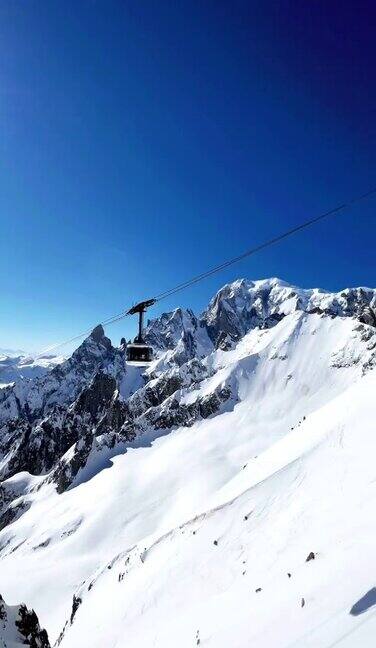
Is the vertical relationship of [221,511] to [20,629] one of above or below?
above

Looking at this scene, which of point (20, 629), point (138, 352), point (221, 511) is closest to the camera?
point (138, 352)

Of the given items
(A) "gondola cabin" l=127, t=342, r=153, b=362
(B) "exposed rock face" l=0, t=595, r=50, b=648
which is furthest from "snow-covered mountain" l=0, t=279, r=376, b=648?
(A) "gondola cabin" l=127, t=342, r=153, b=362

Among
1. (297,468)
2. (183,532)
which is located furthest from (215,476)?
(297,468)

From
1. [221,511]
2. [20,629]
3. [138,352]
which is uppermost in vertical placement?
[138,352]

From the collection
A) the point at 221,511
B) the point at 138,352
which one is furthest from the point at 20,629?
the point at 138,352

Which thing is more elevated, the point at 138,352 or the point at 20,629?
the point at 138,352

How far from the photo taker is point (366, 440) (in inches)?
1183

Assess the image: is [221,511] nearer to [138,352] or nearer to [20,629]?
[20,629]

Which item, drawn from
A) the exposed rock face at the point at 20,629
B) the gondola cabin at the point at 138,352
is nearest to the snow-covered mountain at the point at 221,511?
the exposed rock face at the point at 20,629

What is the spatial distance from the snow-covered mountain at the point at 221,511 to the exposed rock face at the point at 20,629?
6.37ft

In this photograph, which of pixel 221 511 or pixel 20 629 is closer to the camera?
pixel 20 629

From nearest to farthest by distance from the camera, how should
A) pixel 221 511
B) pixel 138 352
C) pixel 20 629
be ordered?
pixel 138 352 < pixel 20 629 < pixel 221 511

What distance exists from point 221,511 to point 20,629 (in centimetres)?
1909

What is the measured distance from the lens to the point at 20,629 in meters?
37.0
